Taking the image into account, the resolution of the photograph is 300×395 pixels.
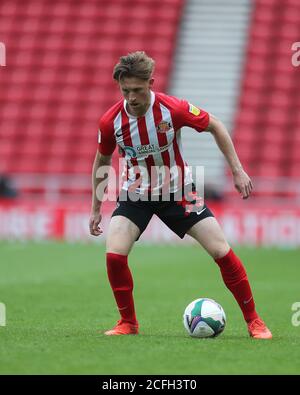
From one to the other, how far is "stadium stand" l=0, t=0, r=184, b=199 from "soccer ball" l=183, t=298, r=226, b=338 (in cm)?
1425

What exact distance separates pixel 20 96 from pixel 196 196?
17389 mm

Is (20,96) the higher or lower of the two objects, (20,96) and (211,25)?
the lower

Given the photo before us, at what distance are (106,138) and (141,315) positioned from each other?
227cm

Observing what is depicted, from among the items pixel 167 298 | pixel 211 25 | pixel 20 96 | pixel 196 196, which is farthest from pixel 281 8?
pixel 196 196

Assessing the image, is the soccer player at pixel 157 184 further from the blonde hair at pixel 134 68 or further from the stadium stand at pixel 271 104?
the stadium stand at pixel 271 104

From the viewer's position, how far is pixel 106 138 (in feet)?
21.2

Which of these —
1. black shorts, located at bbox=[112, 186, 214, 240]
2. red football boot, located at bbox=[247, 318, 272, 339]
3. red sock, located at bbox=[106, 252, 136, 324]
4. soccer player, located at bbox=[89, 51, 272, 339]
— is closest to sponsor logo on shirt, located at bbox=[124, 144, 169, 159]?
soccer player, located at bbox=[89, 51, 272, 339]

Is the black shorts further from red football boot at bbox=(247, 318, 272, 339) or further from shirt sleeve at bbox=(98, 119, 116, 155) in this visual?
red football boot at bbox=(247, 318, 272, 339)

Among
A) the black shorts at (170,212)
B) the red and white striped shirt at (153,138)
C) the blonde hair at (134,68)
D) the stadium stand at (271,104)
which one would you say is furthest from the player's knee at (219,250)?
the stadium stand at (271,104)

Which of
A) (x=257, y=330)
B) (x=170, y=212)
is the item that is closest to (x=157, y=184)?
(x=170, y=212)

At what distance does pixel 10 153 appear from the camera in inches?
872

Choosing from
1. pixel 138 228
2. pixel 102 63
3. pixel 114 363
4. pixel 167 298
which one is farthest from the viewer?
pixel 102 63

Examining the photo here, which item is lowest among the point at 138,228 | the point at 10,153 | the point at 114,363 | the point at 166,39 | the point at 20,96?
the point at 114,363

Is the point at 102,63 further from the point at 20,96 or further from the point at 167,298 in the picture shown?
the point at 167,298
